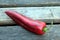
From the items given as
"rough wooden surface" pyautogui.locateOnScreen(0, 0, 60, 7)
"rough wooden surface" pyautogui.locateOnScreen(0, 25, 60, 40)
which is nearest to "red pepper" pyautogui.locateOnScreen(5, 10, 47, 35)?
"rough wooden surface" pyautogui.locateOnScreen(0, 25, 60, 40)

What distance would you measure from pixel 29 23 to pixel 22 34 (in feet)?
0.23

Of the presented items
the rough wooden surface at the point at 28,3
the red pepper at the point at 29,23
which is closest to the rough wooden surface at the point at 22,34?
the red pepper at the point at 29,23

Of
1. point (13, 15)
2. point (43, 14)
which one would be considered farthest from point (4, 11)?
point (43, 14)

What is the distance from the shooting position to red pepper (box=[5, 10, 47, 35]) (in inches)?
44.2

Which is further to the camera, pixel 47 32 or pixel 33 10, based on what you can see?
pixel 33 10

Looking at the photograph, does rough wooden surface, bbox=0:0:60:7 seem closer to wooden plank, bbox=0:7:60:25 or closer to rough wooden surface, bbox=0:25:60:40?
wooden plank, bbox=0:7:60:25

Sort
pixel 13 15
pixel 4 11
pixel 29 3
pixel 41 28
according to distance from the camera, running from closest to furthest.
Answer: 1. pixel 41 28
2. pixel 13 15
3. pixel 4 11
4. pixel 29 3

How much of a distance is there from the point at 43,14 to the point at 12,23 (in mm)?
197

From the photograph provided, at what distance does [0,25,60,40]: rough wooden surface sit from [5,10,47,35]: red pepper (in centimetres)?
2

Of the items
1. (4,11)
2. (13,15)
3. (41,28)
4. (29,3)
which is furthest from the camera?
(29,3)

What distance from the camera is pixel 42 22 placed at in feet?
3.77

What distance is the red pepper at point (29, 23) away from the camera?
3.68 feet

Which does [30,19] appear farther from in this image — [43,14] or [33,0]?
[33,0]

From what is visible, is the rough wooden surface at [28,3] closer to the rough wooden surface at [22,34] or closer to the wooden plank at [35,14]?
the wooden plank at [35,14]
